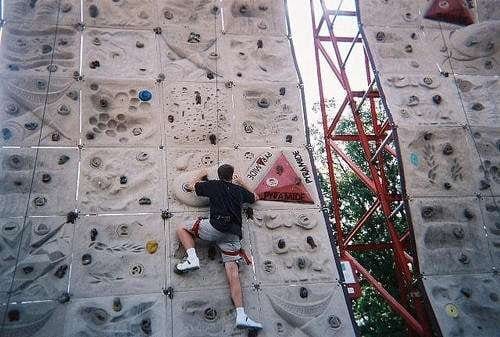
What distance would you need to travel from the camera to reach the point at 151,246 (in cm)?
450

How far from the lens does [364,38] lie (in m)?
6.26

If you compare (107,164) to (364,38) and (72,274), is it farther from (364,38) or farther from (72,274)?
(364,38)

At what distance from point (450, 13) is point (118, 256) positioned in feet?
18.8

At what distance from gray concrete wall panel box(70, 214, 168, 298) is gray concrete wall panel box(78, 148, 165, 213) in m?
0.13

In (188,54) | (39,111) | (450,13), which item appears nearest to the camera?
(39,111)

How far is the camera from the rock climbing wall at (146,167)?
13.8ft

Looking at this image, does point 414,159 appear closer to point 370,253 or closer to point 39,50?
point 39,50

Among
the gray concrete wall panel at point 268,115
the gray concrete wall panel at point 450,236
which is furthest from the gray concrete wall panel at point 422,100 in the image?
the gray concrete wall panel at point 268,115

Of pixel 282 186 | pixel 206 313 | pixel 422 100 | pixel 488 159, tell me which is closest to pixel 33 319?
pixel 206 313

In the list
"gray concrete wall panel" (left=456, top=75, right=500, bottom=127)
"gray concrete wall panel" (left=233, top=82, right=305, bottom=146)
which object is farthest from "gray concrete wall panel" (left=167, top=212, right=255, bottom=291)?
"gray concrete wall panel" (left=456, top=75, right=500, bottom=127)

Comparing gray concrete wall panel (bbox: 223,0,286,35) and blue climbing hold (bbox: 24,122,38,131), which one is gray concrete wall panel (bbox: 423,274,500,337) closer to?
gray concrete wall panel (bbox: 223,0,286,35)

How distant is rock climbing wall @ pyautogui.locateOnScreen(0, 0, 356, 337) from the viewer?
13.8 ft

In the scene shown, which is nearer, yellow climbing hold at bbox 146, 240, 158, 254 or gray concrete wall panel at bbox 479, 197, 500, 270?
yellow climbing hold at bbox 146, 240, 158, 254

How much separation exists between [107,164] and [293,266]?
7.45ft
